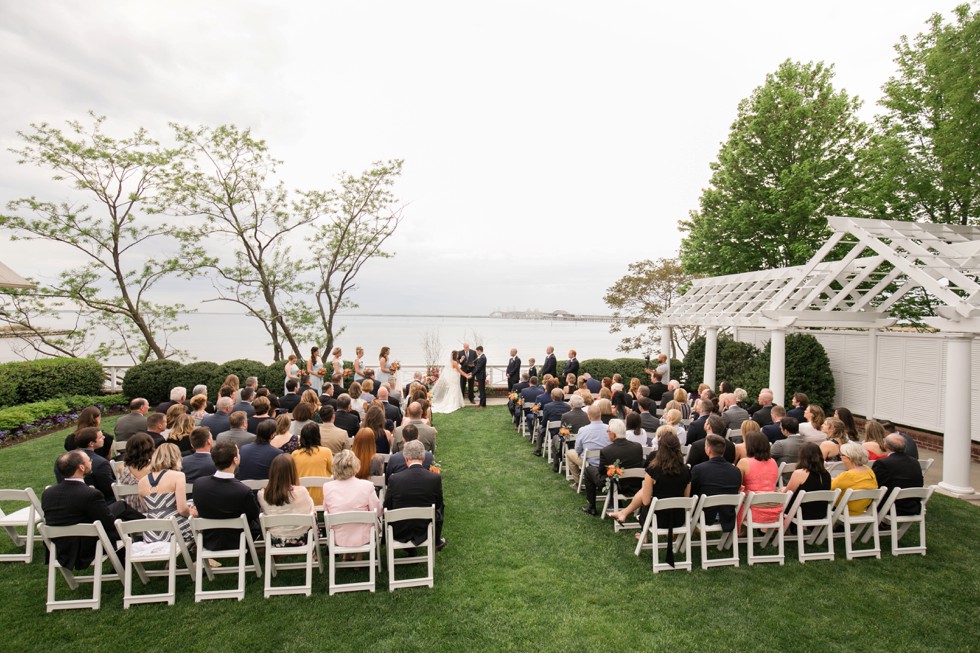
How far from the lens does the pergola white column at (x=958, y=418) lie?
7648 mm

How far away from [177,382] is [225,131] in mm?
7922

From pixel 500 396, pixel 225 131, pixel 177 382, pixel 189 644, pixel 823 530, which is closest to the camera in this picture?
pixel 189 644

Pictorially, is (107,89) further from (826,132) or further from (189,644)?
(826,132)

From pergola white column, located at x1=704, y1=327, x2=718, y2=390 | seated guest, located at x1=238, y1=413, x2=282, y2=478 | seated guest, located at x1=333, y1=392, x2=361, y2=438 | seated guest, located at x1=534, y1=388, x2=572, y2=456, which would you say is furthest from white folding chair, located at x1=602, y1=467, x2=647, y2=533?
pergola white column, located at x1=704, y1=327, x2=718, y2=390

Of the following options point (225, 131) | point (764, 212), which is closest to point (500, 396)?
point (764, 212)

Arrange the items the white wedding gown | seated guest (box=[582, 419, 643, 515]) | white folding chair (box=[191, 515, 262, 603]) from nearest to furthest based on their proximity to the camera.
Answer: white folding chair (box=[191, 515, 262, 603])
seated guest (box=[582, 419, 643, 515])
the white wedding gown

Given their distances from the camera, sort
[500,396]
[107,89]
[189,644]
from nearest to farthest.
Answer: [189,644] < [107,89] < [500,396]

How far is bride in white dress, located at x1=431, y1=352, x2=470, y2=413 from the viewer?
48.3 ft

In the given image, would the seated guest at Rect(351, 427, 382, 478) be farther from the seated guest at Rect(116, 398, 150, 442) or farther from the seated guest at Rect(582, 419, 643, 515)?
the seated guest at Rect(116, 398, 150, 442)

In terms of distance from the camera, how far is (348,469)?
5.04 m

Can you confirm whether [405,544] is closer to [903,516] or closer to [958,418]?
[903,516]

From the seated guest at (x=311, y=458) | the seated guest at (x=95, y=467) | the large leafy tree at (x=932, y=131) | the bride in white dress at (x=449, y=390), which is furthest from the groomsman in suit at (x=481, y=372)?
the large leafy tree at (x=932, y=131)

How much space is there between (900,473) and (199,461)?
7.99 meters

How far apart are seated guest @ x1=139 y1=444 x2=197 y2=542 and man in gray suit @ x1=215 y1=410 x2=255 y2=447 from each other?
1246mm
